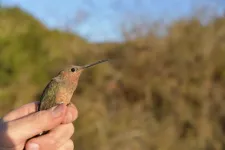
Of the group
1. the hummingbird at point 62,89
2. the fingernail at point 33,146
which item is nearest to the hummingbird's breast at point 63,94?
the hummingbird at point 62,89

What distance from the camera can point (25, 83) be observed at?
25.5 ft

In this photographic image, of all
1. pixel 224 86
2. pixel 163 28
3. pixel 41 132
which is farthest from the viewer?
pixel 163 28

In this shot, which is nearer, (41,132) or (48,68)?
(41,132)

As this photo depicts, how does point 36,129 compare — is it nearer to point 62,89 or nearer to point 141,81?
point 62,89

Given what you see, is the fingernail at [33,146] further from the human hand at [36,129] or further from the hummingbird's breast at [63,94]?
the hummingbird's breast at [63,94]

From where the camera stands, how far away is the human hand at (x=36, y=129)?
1880 millimetres

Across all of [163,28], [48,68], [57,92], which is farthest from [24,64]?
[57,92]

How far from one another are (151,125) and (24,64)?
3.42m

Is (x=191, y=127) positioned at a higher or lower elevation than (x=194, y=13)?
lower

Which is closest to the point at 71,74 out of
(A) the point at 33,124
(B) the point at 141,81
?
(A) the point at 33,124

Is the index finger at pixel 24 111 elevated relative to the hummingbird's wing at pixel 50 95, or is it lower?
lower

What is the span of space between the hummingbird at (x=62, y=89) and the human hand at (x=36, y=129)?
0.05 metres

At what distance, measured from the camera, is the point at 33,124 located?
188cm

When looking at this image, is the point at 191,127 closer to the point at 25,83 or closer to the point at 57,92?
the point at 25,83
